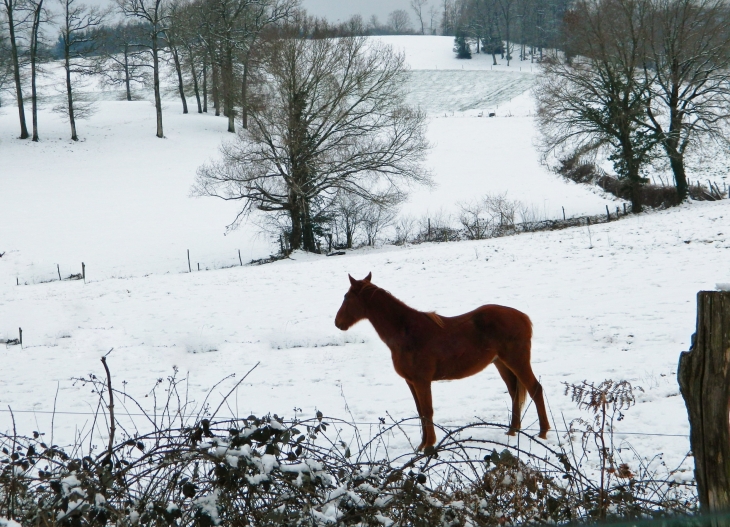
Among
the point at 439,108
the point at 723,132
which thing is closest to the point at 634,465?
the point at 723,132

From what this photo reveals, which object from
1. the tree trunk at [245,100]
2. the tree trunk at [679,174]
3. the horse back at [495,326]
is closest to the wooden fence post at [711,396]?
the horse back at [495,326]

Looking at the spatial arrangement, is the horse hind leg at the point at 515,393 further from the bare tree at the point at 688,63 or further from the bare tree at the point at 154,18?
the bare tree at the point at 154,18

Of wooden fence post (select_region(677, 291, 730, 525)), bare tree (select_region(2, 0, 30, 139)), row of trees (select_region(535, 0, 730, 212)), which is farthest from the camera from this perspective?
bare tree (select_region(2, 0, 30, 139))

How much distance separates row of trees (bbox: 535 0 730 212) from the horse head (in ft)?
79.2

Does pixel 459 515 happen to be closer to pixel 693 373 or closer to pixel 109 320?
pixel 693 373

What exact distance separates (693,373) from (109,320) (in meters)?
14.5

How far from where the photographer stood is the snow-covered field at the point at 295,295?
8.84 metres

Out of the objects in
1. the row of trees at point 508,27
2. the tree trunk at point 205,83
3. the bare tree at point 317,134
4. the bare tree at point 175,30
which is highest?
the row of trees at point 508,27

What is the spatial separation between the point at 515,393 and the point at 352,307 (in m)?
1.87

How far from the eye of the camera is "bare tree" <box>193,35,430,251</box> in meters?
25.4

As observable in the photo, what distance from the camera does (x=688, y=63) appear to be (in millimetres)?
27094

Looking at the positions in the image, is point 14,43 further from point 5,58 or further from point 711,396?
point 711,396

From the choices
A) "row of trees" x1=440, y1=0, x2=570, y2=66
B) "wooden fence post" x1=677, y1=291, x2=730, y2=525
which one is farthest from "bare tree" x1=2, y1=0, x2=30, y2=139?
"row of trees" x1=440, y1=0, x2=570, y2=66

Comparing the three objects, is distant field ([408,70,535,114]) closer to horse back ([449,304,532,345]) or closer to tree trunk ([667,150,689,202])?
tree trunk ([667,150,689,202])
